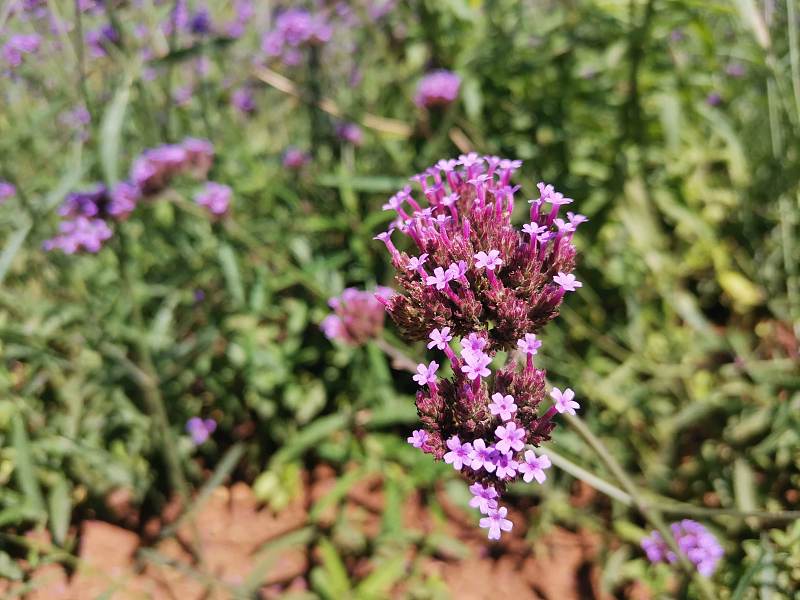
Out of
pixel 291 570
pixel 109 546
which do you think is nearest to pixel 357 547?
pixel 291 570

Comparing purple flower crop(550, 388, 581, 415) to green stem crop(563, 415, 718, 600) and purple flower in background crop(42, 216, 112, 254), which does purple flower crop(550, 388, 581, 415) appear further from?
purple flower in background crop(42, 216, 112, 254)

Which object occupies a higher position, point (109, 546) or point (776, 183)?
point (776, 183)

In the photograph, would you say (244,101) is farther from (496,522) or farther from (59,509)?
(496,522)

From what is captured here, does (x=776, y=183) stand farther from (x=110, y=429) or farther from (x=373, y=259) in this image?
(x=110, y=429)

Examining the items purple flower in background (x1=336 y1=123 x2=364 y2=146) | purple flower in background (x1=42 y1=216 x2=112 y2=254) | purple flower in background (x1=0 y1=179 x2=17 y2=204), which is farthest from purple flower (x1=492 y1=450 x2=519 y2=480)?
Answer: purple flower in background (x1=336 y1=123 x2=364 y2=146)

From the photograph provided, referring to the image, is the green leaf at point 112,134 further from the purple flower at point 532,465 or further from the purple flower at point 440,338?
the purple flower at point 532,465

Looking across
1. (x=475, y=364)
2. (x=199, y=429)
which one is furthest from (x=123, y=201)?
(x=475, y=364)

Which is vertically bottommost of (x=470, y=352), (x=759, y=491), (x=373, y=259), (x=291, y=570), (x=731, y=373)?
(x=291, y=570)
